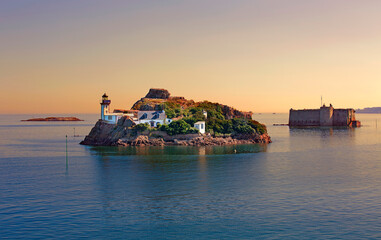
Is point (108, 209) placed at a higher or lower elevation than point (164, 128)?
lower

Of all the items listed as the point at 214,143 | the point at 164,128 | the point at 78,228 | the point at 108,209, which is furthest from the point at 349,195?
the point at 164,128

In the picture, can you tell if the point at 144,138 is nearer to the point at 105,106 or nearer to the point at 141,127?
the point at 141,127

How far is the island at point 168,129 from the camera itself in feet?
355

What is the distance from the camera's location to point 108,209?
38.0 meters

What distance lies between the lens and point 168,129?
11044 cm

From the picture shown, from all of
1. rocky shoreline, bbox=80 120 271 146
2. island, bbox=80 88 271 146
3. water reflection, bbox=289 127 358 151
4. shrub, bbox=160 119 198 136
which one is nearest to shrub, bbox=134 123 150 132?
island, bbox=80 88 271 146

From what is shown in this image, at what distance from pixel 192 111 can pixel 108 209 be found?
307ft

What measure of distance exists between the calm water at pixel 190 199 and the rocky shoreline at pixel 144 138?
103 ft

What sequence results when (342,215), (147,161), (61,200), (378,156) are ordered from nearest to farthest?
(342,215) → (61,200) → (147,161) → (378,156)

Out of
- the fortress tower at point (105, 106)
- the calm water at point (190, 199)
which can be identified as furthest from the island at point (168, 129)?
the calm water at point (190, 199)

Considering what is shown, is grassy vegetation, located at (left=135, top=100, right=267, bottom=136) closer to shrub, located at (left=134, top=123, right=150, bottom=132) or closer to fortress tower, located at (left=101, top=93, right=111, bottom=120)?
shrub, located at (left=134, top=123, right=150, bottom=132)

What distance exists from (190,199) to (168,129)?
68.8 meters

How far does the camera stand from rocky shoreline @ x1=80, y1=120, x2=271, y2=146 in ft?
349

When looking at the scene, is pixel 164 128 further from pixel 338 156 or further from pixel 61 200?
pixel 61 200
